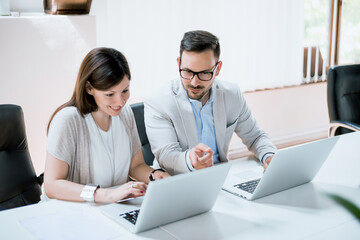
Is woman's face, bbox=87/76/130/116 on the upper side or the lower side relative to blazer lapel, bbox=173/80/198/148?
upper

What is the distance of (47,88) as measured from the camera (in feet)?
9.02

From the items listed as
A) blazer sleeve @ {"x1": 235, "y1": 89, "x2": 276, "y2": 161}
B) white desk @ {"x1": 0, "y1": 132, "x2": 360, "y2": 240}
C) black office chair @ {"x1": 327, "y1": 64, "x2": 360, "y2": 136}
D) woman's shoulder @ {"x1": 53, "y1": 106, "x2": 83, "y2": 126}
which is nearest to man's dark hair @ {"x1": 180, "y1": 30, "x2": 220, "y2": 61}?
blazer sleeve @ {"x1": 235, "y1": 89, "x2": 276, "y2": 161}

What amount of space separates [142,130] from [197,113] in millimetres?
301

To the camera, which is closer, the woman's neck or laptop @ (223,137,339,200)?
laptop @ (223,137,339,200)

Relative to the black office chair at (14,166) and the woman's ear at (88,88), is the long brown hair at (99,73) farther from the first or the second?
the black office chair at (14,166)

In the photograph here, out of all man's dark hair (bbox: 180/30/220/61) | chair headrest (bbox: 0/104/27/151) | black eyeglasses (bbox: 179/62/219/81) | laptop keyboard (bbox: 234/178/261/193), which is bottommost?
laptop keyboard (bbox: 234/178/261/193)

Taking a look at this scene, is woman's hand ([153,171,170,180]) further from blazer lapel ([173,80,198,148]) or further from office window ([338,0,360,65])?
office window ([338,0,360,65])

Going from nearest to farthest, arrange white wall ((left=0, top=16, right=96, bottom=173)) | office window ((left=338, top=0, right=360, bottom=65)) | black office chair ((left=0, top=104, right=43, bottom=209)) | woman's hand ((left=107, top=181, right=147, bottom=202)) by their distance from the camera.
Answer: woman's hand ((left=107, top=181, right=147, bottom=202)) < black office chair ((left=0, top=104, right=43, bottom=209)) < white wall ((left=0, top=16, right=96, bottom=173)) < office window ((left=338, top=0, right=360, bottom=65))

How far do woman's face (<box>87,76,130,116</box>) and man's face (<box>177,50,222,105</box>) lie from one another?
36cm

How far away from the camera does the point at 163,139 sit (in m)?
2.07

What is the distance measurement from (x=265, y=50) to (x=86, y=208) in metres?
3.11

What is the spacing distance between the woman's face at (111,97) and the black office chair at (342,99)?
167 cm

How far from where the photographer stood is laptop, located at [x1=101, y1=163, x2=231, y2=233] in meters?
1.26

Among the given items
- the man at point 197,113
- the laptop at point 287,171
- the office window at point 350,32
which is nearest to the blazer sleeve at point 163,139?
the man at point 197,113
